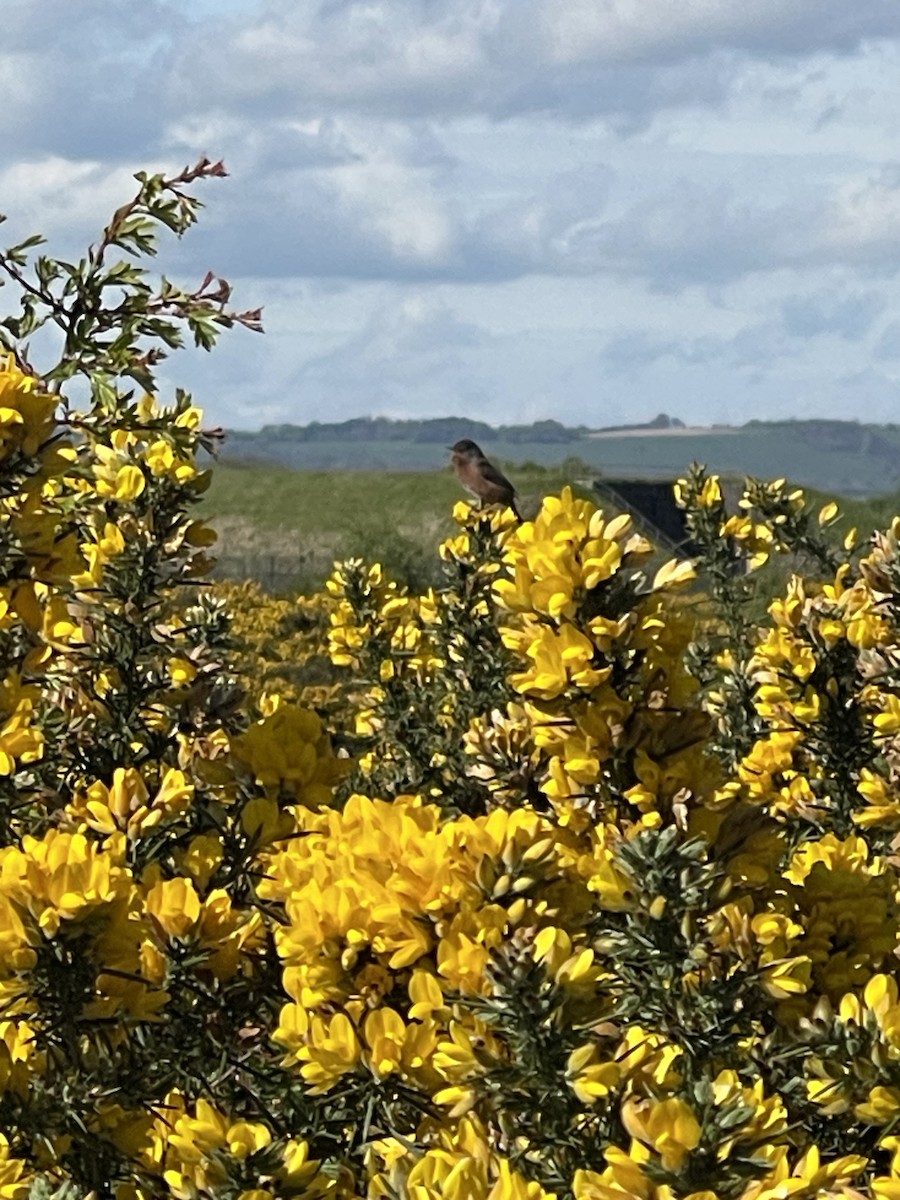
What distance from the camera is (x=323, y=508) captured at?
47344 mm

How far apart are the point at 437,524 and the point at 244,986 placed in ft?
130

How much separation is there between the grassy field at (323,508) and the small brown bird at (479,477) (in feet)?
65.3

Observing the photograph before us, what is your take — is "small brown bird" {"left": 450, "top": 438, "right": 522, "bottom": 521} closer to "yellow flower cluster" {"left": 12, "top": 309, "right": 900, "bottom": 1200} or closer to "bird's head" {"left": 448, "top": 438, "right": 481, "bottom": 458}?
"bird's head" {"left": 448, "top": 438, "right": 481, "bottom": 458}

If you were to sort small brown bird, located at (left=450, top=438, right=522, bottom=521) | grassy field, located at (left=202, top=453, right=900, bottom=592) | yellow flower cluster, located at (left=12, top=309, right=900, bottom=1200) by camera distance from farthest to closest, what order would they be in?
grassy field, located at (left=202, top=453, right=900, bottom=592) < small brown bird, located at (left=450, top=438, right=522, bottom=521) < yellow flower cluster, located at (left=12, top=309, right=900, bottom=1200)

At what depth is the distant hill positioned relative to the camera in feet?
245

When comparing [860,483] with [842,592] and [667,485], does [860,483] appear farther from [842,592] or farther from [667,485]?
[842,592]

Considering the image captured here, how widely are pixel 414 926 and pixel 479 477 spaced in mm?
6781

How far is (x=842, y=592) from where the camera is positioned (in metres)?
5.09

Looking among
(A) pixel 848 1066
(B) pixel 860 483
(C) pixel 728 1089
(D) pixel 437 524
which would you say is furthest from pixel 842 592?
(B) pixel 860 483

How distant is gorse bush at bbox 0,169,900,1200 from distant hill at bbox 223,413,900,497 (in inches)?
2459

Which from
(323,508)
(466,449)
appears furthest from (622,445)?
(466,449)

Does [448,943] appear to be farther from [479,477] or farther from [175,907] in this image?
[479,477]

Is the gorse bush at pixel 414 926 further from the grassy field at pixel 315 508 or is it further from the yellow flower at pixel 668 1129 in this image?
the grassy field at pixel 315 508

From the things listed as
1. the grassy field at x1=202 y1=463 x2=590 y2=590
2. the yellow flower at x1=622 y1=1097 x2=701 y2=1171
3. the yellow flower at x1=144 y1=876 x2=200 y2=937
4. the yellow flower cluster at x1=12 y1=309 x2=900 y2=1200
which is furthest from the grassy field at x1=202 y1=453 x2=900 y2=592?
the yellow flower at x1=622 y1=1097 x2=701 y2=1171
